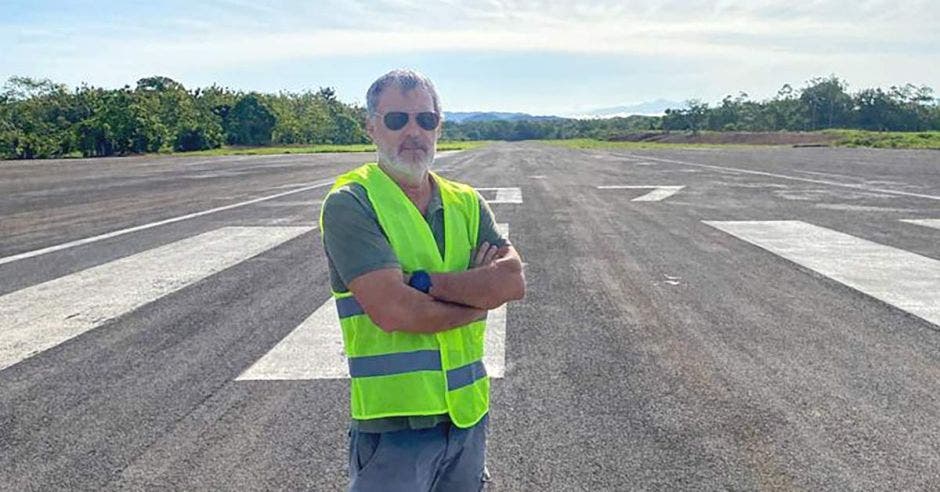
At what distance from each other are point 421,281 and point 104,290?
18.4 feet

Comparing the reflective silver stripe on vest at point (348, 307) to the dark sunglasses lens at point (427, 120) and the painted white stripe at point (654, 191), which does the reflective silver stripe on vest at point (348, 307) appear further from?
the painted white stripe at point (654, 191)

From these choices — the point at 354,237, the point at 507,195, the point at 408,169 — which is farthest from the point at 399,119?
the point at 507,195

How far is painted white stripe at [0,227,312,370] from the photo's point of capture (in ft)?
18.2

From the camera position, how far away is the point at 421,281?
2.29 m

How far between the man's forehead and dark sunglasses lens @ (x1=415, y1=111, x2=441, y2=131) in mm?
20

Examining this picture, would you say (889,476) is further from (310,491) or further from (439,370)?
(310,491)

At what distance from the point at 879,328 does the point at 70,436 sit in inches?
199

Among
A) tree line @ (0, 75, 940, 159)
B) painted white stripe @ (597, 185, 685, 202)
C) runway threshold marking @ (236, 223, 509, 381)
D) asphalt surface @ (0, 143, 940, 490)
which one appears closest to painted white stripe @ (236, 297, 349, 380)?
runway threshold marking @ (236, 223, 509, 381)

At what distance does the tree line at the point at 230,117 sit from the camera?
66.8 metres

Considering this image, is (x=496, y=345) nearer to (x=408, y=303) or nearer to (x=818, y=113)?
(x=408, y=303)

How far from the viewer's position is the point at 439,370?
7.65ft


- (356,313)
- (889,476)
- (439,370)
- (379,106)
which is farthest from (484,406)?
(889,476)

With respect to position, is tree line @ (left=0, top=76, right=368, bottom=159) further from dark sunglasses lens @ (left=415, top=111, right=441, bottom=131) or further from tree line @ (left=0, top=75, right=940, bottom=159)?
dark sunglasses lens @ (left=415, top=111, right=441, bottom=131)

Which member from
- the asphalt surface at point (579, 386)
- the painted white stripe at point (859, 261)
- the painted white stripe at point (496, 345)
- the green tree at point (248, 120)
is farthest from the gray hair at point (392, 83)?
the green tree at point (248, 120)
